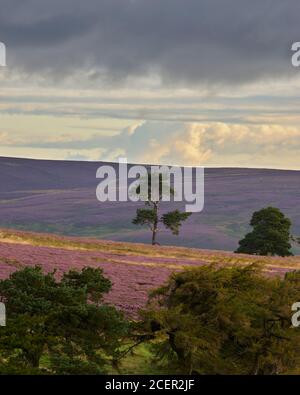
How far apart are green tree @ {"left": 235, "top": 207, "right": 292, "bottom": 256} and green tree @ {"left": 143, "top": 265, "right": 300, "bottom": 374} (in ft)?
209

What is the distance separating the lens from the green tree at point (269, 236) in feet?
337

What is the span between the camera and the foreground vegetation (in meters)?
32.2

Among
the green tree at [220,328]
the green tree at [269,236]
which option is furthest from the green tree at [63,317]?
the green tree at [269,236]

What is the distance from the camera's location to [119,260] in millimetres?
66000

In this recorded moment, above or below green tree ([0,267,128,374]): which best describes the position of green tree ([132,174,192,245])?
above

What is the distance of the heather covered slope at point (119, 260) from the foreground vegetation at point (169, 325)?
391 centimetres

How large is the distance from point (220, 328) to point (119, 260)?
29989 mm

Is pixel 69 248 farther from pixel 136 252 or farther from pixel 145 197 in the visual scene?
pixel 145 197

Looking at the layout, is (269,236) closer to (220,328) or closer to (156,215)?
(156,215)

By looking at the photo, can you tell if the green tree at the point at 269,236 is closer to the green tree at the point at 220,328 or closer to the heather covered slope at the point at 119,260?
the heather covered slope at the point at 119,260

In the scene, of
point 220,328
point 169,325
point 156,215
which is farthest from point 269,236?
point 169,325

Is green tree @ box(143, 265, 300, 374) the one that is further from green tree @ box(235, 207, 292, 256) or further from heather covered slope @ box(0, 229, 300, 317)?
green tree @ box(235, 207, 292, 256)

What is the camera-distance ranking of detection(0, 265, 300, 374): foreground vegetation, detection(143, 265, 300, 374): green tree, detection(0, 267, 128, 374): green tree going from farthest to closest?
detection(143, 265, 300, 374): green tree → detection(0, 265, 300, 374): foreground vegetation → detection(0, 267, 128, 374): green tree

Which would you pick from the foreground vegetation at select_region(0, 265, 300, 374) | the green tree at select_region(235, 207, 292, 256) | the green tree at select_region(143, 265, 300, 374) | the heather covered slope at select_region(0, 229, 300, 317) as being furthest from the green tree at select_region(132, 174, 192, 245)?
the green tree at select_region(143, 265, 300, 374)
